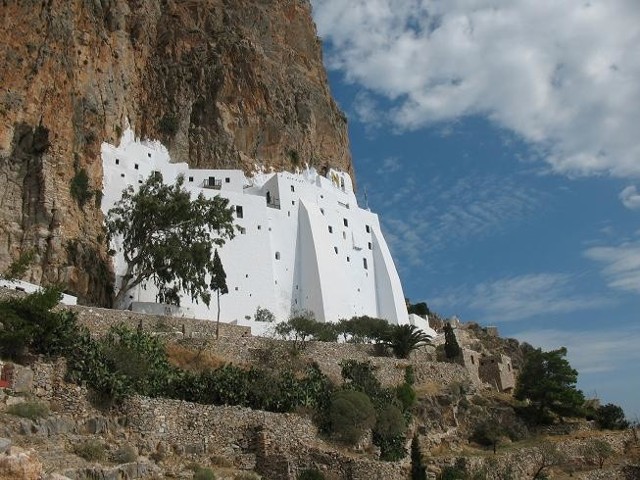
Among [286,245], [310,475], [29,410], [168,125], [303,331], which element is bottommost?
[310,475]

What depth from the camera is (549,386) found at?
36281 millimetres

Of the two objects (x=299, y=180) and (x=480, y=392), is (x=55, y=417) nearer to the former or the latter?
(x=480, y=392)

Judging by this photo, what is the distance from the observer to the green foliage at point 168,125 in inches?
1943

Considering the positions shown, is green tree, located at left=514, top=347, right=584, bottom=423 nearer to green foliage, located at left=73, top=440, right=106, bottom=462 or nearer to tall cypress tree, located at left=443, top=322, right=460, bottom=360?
tall cypress tree, located at left=443, top=322, right=460, bottom=360

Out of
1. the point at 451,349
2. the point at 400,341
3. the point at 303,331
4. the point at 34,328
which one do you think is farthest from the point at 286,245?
the point at 34,328

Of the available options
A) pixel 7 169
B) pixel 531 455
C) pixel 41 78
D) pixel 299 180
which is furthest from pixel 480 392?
pixel 41 78

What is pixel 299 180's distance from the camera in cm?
4969

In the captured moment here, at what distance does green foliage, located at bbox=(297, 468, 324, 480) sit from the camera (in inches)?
813

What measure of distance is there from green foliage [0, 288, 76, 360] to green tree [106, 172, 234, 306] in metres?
13.4

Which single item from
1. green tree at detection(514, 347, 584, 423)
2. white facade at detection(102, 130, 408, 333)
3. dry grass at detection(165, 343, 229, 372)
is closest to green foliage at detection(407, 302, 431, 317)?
white facade at detection(102, 130, 408, 333)

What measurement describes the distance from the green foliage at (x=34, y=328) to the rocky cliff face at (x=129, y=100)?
13.9 meters

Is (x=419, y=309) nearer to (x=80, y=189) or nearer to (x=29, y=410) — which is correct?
(x=80, y=189)

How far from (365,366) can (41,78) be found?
24.7m

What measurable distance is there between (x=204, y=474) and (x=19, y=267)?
1726 centimetres
